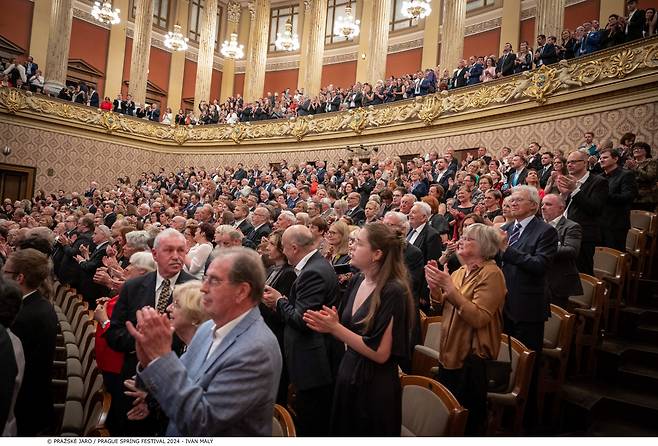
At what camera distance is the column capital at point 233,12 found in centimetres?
2375

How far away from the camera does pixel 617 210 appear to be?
4.83 metres

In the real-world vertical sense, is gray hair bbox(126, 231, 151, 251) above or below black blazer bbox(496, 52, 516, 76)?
below

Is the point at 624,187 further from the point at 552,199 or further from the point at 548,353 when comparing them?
the point at 548,353

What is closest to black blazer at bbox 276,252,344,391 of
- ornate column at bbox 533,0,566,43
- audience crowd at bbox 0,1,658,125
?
audience crowd at bbox 0,1,658,125

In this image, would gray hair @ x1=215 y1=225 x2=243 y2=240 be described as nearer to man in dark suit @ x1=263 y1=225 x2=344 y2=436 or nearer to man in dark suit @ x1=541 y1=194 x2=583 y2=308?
man in dark suit @ x1=263 y1=225 x2=344 y2=436

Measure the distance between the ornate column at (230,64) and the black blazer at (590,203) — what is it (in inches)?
873

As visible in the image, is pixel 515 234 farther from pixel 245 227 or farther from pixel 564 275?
pixel 245 227

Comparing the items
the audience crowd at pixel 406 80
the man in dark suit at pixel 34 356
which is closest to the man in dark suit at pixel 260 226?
the man in dark suit at pixel 34 356

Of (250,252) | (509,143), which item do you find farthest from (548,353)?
(509,143)

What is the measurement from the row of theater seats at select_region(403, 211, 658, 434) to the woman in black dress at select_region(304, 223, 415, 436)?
0.91ft

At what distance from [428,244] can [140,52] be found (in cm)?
1787

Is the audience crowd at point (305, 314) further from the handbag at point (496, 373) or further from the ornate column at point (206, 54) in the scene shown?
the ornate column at point (206, 54)

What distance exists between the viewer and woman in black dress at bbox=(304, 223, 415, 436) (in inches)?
79.7

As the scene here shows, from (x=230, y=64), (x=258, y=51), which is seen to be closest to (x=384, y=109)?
(x=258, y=51)
